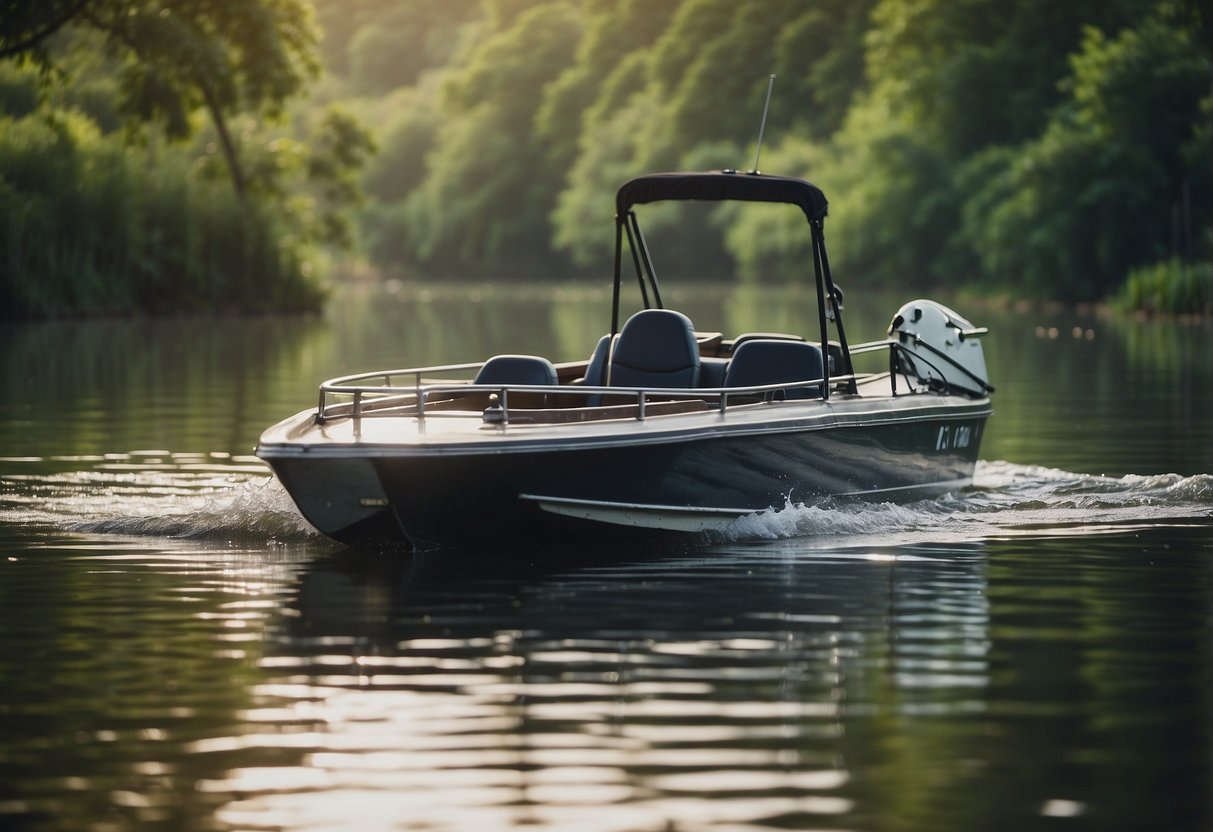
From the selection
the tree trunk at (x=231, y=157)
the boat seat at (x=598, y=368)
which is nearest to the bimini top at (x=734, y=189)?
the boat seat at (x=598, y=368)

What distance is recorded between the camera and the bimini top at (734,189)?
13383 mm

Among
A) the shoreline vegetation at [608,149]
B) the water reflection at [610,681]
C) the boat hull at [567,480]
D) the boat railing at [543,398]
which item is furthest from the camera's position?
the shoreline vegetation at [608,149]

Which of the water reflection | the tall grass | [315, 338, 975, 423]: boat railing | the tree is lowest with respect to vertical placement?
the water reflection

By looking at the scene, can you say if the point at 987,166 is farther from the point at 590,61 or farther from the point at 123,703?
the point at 123,703

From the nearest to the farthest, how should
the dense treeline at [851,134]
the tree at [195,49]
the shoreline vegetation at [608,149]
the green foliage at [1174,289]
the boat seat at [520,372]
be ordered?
the boat seat at [520,372]
the green foliage at [1174,289]
the shoreline vegetation at [608,149]
the tree at [195,49]
the dense treeline at [851,134]

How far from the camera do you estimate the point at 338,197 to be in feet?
186

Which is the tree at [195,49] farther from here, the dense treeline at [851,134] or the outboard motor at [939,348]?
the outboard motor at [939,348]

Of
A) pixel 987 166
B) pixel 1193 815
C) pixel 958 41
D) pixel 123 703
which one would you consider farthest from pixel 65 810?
pixel 958 41

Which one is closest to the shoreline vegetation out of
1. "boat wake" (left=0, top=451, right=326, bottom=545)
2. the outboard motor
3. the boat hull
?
"boat wake" (left=0, top=451, right=326, bottom=545)

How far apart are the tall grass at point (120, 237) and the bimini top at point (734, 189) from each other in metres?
27.9

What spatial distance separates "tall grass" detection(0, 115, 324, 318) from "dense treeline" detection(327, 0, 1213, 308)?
18988 millimetres

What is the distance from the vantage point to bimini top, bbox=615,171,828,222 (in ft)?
43.9

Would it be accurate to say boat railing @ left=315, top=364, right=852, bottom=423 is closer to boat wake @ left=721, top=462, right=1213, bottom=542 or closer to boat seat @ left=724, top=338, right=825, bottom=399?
boat seat @ left=724, top=338, right=825, bottom=399

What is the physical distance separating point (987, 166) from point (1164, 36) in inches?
488
